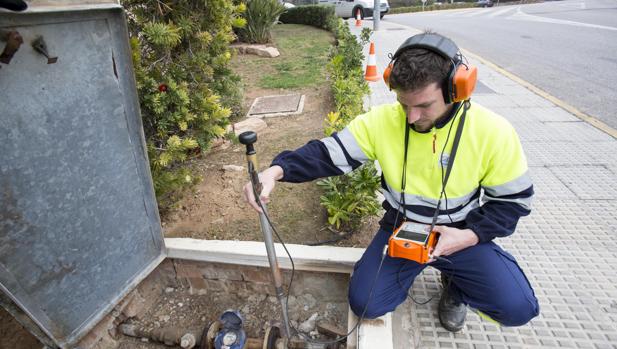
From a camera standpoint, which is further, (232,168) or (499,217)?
(232,168)

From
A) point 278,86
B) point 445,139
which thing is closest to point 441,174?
point 445,139

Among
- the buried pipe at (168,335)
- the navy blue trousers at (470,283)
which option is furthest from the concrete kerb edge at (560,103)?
the buried pipe at (168,335)

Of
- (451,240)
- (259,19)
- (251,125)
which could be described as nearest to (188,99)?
(251,125)

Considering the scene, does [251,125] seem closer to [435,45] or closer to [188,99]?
[188,99]

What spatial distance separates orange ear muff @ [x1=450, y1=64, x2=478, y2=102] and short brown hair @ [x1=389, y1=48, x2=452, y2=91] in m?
0.06

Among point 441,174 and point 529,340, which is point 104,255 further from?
point 529,340

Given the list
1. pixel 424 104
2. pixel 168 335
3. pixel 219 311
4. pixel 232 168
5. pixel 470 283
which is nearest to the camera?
pixel 424 104

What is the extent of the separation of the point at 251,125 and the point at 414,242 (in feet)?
11.1

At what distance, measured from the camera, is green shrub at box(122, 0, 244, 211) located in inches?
107

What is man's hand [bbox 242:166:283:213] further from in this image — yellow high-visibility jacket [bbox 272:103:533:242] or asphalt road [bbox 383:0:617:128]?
asphalt road [bbox 383:0:617:128]

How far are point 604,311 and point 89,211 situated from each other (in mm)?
2884

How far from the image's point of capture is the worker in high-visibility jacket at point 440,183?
69.3 inches

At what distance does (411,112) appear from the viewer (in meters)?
1.75

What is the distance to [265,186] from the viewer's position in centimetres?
183
